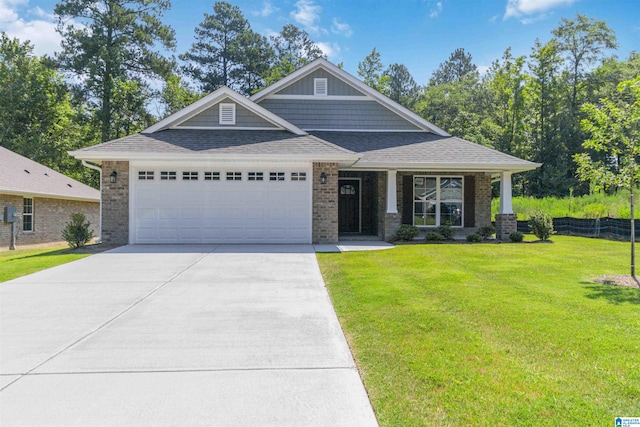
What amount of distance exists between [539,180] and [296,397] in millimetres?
33721

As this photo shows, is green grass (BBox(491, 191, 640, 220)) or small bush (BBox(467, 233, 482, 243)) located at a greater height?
green grass (BBox(491, 191, 640, 220))

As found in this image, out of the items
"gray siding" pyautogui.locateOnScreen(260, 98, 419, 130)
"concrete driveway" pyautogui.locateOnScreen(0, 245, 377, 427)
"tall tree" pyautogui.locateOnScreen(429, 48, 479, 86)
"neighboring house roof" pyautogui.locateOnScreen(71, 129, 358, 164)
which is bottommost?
"concrete driveway" pyautogui.locateOnScreen(0, 245, 377, 427)

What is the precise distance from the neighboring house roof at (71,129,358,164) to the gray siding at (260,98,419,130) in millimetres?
3098

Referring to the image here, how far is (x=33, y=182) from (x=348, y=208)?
14587 millimetres

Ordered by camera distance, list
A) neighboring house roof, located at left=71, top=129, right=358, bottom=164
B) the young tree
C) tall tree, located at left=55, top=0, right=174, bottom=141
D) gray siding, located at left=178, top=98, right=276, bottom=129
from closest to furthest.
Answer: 1. the young tree
2. neighboring house roof, located at left=71, top=129, right=358, bottom=164
3. gray siding, located at left=178, top=98, right=276, bottom=129
4. tall tree, located at left=55, top=0, right=174, bottom=141

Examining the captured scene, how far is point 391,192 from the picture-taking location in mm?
14195

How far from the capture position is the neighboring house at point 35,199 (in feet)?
57.2

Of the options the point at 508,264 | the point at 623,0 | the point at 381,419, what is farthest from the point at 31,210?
the point at 623,0

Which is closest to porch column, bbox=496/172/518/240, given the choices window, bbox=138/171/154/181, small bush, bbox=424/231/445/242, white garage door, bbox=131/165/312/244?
small bush, bbox=424/231/445/242

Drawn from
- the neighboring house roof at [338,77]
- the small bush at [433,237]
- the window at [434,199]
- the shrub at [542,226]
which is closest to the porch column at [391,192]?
the small bush at [433,237]

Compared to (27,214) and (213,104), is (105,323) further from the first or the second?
(27,214)

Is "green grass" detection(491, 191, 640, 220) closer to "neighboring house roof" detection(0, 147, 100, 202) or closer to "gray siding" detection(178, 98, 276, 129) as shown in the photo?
"gray siding" detection(178, 98, 276, 129)

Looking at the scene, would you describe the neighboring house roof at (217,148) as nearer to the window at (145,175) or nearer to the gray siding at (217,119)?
the gray siding at (217,119)

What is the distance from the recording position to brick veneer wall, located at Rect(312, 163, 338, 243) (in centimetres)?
1305
